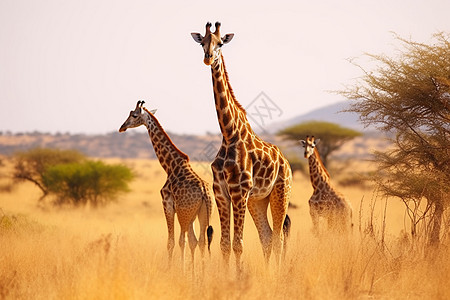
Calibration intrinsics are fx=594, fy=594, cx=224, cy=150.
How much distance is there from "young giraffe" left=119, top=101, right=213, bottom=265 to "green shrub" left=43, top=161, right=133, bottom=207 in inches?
411

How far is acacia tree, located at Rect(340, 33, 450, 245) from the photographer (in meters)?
8.55

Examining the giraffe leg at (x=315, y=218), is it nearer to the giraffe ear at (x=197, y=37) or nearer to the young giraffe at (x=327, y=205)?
the young giraffe at (x=327, y=205)

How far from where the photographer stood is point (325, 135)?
2802 centimetres

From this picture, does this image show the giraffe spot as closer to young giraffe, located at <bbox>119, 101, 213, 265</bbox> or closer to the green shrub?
young giraffe, located at <bbox>119, 101, 213, 265</bbox>

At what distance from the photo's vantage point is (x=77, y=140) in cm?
8069

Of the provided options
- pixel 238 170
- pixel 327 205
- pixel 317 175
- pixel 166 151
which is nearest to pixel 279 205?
pixel 238 170

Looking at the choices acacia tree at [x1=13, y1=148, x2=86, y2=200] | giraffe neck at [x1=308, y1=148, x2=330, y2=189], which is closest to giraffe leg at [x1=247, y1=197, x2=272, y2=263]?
giraffe neck at [x1=308, y1=148, x2=330, y2=189]

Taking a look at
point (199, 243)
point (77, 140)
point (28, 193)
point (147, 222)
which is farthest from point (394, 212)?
point (77, 140)

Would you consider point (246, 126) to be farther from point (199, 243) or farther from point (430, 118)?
point (430, 118)

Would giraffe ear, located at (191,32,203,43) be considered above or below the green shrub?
above

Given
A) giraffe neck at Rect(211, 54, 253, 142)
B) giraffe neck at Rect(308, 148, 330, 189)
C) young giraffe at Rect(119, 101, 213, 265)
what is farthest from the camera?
giraffe neck at Rect(308, 148, 330, 189)

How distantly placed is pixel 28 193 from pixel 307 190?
1198 centimetres

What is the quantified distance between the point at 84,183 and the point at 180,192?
1172 centimetres

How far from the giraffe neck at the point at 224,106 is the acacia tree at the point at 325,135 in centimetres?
2020
